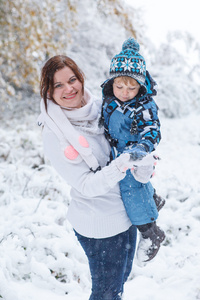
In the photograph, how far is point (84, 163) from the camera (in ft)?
5.89

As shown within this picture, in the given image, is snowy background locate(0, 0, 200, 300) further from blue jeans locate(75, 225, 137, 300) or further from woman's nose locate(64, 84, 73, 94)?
woman's nose locate(64, 84, 73, 94)

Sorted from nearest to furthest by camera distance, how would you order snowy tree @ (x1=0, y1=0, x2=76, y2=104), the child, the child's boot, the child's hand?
the child's hand → the child → the child's boot → snowy tree @ (x1=0, y1=0, x2=76, y2=104)

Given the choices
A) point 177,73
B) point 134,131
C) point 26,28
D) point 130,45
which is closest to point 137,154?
point 134,131

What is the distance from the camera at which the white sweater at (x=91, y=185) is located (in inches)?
66.7

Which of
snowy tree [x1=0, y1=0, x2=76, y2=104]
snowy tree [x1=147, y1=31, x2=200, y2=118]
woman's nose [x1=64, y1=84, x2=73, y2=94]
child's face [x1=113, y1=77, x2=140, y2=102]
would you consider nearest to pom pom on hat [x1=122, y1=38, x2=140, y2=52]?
child's face [x1=113, y1=77, x2=140, y2=102]

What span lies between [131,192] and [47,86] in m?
0.91

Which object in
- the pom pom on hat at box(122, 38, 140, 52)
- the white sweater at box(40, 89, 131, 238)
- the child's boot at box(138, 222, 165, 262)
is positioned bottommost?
the child's boot at box(138, 222, 165, 262)

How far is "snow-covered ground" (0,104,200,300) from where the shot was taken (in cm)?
280

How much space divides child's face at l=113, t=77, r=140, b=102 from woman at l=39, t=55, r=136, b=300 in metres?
0.22

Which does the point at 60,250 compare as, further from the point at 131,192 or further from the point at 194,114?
the point at 194,114

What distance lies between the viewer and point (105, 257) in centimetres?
190

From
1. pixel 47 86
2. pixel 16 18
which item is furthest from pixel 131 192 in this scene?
pixel 16 18

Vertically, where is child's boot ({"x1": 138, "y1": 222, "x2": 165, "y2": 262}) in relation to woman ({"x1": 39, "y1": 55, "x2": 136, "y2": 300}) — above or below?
below

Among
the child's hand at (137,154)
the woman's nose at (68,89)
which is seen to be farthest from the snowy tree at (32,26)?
the child's hand at (137,154)
